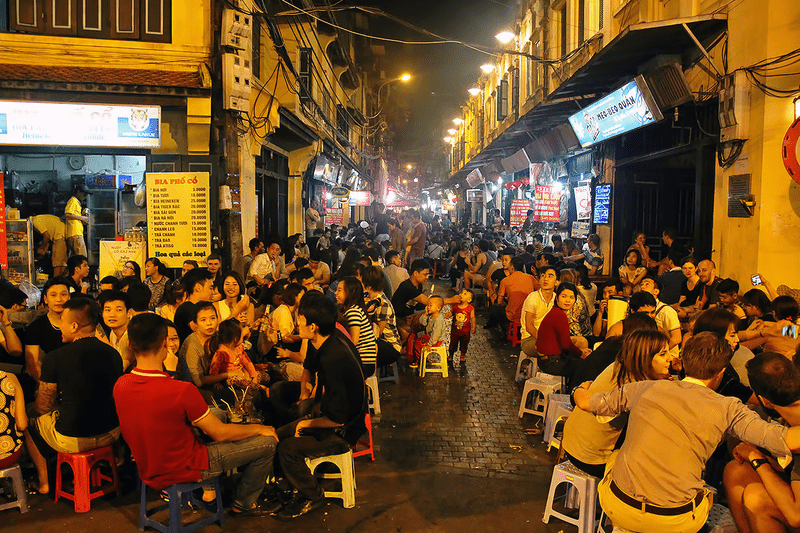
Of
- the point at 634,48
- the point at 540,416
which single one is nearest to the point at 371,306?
the point at 540,416

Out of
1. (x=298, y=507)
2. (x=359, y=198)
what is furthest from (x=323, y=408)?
(x=359, y=198)

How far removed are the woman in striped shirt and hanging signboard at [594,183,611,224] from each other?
9946 mm

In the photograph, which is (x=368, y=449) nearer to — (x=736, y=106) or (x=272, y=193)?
(x=736, y=106)

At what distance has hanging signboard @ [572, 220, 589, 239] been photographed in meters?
17.3

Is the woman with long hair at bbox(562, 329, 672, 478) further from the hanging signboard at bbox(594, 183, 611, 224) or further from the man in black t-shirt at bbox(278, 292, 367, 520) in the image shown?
the hanging signboard at bbox(594, 183, 611, 224)

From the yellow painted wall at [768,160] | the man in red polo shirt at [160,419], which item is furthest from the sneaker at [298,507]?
the yellow painted wall at [768,160]

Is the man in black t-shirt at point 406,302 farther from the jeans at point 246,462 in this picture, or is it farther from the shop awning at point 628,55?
the shop awning at point 628,55

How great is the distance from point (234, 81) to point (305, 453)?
759 centimetres

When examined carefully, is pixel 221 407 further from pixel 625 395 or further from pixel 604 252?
pixel 604 252

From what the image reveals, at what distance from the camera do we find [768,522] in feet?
11.8

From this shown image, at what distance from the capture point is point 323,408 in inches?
185

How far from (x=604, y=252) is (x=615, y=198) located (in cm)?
136

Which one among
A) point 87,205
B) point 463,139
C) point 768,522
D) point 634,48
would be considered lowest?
point 768,522

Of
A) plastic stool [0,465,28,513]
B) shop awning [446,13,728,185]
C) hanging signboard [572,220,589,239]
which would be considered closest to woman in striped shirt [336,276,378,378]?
plastic stool [0,465,28,513]
